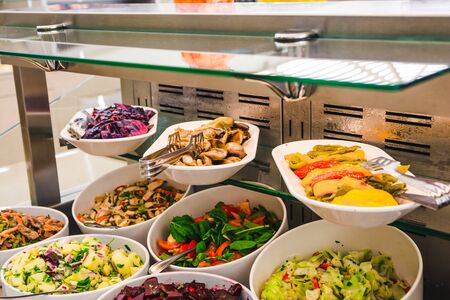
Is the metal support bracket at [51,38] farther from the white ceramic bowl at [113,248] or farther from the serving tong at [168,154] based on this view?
the white ceramic bowl at [113,248]

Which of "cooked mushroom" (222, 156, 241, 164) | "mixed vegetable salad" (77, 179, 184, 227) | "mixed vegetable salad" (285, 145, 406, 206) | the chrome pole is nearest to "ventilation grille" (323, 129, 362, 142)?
"mixed vegetable salad" (285, 145, 406, 206)

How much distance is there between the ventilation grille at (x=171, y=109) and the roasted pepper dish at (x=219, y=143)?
335mm

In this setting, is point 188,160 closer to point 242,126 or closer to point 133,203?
point 242,126

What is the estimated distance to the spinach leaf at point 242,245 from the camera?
1288mm

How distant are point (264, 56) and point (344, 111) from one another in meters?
0.47

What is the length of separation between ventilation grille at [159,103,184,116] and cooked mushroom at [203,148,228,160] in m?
0.55

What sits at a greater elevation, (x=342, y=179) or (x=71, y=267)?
(x=342, y=179)

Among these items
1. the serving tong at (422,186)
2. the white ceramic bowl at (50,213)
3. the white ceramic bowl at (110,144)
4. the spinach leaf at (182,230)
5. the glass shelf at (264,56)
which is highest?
the glass shelf at (264,56)

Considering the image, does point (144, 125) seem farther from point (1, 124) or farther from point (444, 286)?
point (1, 124)

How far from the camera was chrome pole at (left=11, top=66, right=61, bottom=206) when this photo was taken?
5.74 ft

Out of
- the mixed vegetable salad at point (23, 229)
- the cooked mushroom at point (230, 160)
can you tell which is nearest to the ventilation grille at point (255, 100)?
the cooked mushroom at point (230, 160)

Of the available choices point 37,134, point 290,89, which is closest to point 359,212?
point 290,89

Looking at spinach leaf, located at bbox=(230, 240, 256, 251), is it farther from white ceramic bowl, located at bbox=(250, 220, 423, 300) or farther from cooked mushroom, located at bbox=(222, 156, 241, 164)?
cooked mushroom, located at bbox=(222, 156, 241, 164)

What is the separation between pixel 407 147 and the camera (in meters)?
1.16
